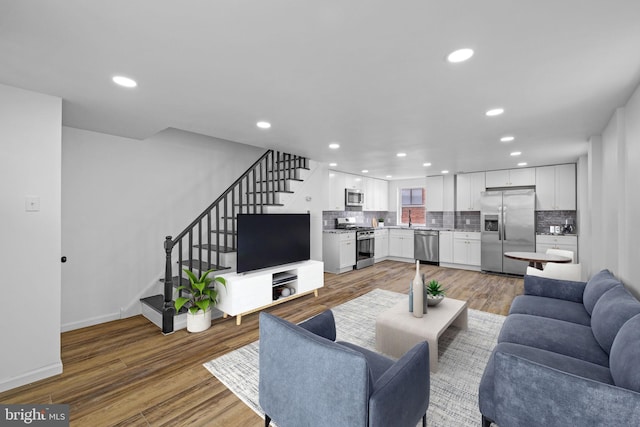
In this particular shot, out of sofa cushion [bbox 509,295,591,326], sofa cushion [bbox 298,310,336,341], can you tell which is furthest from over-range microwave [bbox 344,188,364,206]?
sofa cushion [bbox 298,310,336,341]

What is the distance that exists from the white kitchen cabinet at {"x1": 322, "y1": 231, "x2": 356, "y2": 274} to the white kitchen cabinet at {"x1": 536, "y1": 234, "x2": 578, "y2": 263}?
3.85 meters

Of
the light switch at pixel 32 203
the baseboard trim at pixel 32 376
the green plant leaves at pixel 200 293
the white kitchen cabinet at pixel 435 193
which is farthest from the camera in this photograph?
Result: the white kitchen cabinet at pixel 435 193

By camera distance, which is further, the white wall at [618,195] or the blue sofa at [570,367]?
the white wall at [618,195]

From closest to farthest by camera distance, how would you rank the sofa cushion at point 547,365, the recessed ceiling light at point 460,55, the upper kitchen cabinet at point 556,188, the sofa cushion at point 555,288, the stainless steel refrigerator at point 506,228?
the sofa cushion at point 547,365, the recessed ceiling light at point 460,55, the sofa cushion at point 555,288, the upper kitchen cabinet at point 556,188, the stainless steel refrigerator at point 506,228

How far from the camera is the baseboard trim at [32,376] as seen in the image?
2.21 metres

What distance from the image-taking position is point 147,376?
93.1 inches

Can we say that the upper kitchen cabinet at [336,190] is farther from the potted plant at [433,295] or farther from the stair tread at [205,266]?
the potted plant at [433,295]

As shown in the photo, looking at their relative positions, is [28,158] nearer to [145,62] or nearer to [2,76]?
[2,76]

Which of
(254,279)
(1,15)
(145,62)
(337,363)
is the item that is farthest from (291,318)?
(1,15)

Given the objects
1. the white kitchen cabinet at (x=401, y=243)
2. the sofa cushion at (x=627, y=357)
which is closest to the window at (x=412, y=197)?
the white kitchen cabinet at (x=401, y=243)

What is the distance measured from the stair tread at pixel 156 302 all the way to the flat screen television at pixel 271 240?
2.82 ft

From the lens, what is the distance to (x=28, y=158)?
2.32 m

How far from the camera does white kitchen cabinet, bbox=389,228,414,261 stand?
7.54 m

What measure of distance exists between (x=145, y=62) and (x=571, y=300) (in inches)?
172
